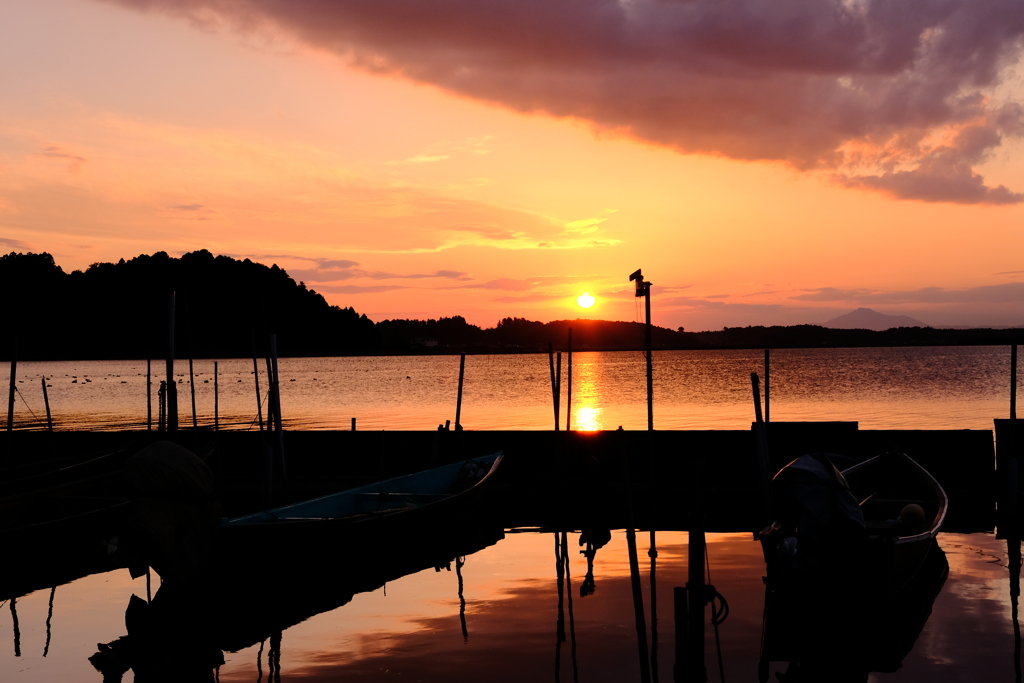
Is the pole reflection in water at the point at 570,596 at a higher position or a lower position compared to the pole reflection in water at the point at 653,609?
lower

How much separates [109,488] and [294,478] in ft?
16.0

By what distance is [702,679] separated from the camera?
10617mm

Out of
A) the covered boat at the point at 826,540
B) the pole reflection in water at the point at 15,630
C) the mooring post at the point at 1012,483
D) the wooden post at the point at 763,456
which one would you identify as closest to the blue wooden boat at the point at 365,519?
the pole reflection in water at the point at 15,630

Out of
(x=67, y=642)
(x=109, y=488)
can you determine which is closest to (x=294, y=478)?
(x=109, y=488)

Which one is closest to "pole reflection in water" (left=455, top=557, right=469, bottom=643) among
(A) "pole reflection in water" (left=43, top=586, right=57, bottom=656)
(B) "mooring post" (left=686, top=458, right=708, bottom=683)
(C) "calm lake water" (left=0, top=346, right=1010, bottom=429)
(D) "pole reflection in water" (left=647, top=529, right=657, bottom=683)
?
(D) "pole reflection in water" (left=647, top=529, right=657, bottom=683)

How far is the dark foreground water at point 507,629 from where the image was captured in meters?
12.0

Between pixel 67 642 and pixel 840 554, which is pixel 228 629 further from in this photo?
pixel 840 554

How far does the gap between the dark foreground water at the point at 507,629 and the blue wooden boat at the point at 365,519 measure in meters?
0.71

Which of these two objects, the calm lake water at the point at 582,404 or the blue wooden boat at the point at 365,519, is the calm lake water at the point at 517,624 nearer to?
the blue wooden boat at the point at 365,519

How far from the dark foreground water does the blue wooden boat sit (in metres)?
0.71

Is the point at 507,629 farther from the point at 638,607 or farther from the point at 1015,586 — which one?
the point at 1015,586

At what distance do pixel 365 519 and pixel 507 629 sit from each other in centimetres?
436

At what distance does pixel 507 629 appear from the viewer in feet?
45.3

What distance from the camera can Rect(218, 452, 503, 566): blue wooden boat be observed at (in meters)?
15.3
